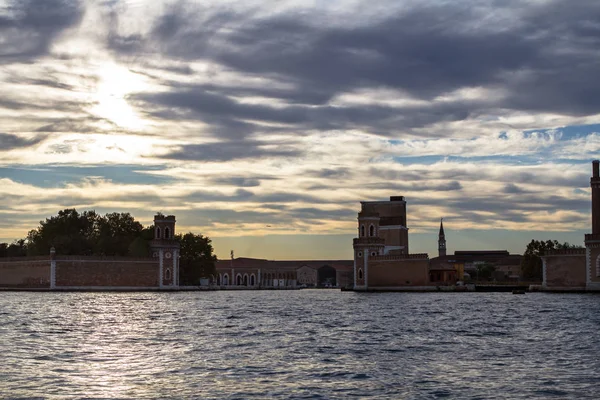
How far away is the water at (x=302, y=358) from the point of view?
2123 cm

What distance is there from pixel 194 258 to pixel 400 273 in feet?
133

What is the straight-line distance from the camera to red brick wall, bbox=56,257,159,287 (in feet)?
373

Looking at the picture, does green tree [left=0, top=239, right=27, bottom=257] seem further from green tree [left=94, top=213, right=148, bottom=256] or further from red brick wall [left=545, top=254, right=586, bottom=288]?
red brick wall [left=545, top=254, right=586, bottom=288]

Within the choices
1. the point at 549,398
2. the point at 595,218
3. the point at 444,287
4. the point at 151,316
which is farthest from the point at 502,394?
the point at 444,287

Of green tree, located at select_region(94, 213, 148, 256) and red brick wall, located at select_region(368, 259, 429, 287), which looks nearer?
red brick wall, located at select_region(368, 259, 429, 287)

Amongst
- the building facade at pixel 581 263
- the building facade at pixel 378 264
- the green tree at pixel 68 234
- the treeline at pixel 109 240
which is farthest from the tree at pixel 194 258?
the building facade at pixel 581 263

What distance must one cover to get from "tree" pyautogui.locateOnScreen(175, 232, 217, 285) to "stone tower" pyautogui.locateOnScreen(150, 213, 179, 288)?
401 inches

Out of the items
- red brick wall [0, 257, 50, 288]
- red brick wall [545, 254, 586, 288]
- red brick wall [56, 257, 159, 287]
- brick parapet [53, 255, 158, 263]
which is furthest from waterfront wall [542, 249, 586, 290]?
red brick wall [0, 257, 50, 288]

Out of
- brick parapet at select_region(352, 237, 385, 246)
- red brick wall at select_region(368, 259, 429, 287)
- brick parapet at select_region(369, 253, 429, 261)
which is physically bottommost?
red brick wall at select_region(368, 259, 429, 287)

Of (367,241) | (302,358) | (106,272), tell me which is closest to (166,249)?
(106,272)

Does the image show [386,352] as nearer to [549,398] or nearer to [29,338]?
[549,398]

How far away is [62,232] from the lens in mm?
130000

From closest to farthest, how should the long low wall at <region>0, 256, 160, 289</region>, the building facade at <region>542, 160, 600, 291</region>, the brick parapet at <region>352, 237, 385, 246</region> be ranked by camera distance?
the building facade at <region>542, 160, 600, 291</region>, the brick parapet at <region>352, 237, 385, 246</region>, the long low wall at <region>0, 256, 160, 289</region>

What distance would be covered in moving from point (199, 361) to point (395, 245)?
117 m
